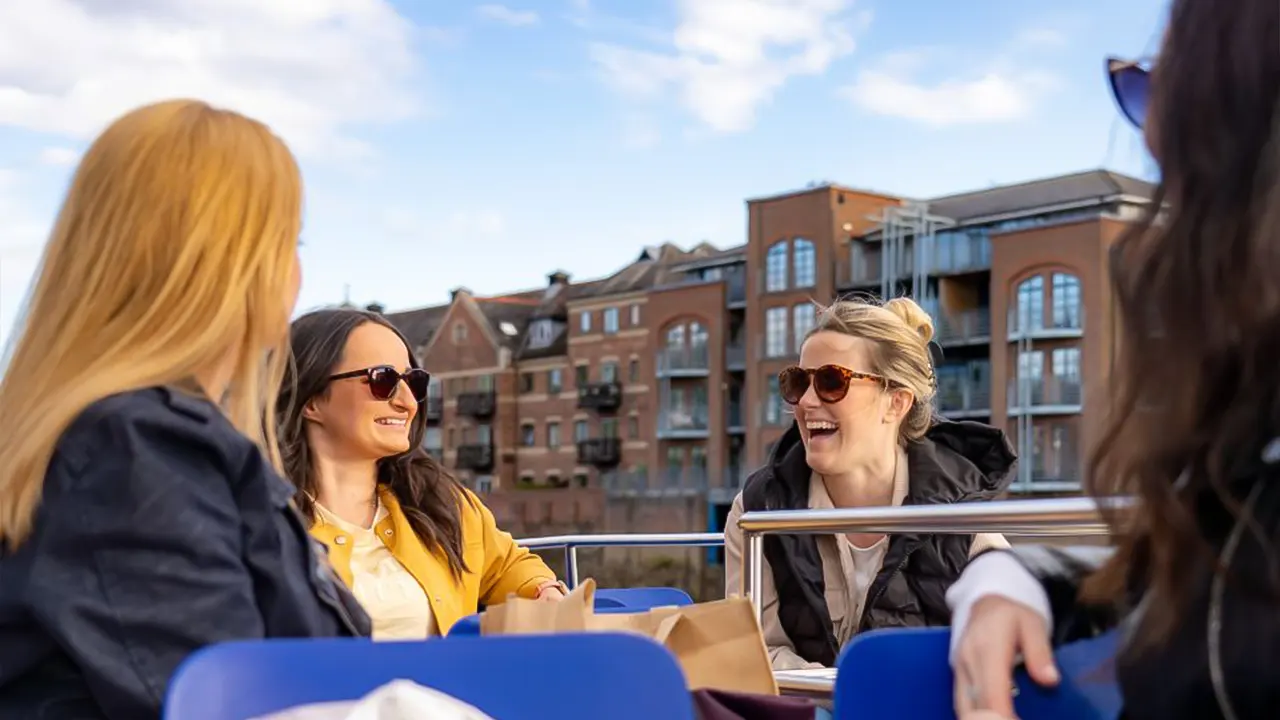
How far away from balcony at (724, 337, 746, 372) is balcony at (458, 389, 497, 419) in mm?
11729

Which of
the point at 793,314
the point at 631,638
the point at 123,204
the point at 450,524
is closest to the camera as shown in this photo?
the point at 631,638

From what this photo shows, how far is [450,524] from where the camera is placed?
3.23m

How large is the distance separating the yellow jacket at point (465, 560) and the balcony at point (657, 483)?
131 ft

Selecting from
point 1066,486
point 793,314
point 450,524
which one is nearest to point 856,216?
point 793,314

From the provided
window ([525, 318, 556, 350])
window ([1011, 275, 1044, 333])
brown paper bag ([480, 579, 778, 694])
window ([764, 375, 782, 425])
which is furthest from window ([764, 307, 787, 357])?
A: brown paper bag ([480, 579, 778, 694])

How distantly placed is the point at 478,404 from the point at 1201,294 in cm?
5218

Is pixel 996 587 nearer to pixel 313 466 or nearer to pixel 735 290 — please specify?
pixel 313 466

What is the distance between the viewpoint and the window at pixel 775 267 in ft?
139

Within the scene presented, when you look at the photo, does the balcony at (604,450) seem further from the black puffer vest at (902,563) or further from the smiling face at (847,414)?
the black puffer vest at (902,563)

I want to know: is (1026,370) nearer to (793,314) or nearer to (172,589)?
(793,314)

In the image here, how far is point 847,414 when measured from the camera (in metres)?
3.59

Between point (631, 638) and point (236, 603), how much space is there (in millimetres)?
455

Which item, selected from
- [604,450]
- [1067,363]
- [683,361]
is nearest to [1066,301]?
[1067,363]

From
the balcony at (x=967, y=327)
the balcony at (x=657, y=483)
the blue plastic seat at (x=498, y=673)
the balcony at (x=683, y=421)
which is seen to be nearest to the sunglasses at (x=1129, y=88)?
the blue plastic seat at (x=498, y=673)
